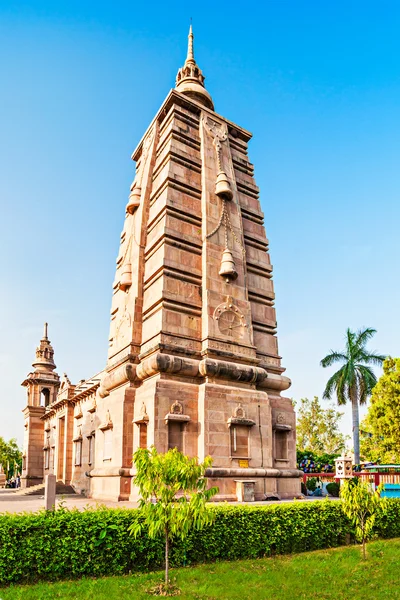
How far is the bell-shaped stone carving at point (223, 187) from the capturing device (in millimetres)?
22172

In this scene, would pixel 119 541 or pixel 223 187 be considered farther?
pixel 223 187

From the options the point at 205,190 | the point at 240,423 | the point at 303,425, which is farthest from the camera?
the point at 303,425

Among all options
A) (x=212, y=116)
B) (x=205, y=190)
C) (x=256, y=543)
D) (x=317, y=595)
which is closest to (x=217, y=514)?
(x=256, y=543)

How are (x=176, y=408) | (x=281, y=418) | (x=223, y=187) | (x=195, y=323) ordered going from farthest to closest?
(x=223, y=187) → (x=281, y=418) → (x=195, y=323) → (x=176, y=408)

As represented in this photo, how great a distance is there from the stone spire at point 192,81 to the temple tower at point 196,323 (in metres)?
1.11

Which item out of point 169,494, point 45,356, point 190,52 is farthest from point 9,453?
point 169,494

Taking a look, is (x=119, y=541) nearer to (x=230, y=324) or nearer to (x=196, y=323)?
(x=196, y=323)

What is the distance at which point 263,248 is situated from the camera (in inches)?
940

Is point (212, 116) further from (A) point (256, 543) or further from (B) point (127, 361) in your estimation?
(A) point (256, 543)

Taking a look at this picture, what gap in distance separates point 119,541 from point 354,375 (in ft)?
121

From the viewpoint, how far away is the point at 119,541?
10641 mm

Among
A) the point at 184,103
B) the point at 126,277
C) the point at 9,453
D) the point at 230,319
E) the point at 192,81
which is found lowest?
the point at 9,453

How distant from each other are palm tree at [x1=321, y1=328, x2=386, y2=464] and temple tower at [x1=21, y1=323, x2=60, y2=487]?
2499cm

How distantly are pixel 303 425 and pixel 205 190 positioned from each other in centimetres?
4184
